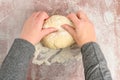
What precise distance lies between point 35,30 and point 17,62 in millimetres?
141

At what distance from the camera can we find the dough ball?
883 millimetres

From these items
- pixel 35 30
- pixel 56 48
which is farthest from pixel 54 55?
pixel 35 30

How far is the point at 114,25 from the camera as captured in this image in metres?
1.03

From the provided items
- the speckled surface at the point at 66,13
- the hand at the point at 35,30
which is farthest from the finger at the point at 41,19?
the speckled surface at the point at 66,13

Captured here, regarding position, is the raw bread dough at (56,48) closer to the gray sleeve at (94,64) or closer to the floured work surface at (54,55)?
the floured work surface at (54,55)

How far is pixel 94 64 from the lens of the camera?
0.77m

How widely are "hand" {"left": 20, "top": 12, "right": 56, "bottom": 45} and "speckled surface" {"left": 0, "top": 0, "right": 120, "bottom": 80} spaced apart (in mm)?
127

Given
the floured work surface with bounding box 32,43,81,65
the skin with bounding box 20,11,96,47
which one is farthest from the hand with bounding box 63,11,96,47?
the floured work surface with bounding box 32,43,81,65

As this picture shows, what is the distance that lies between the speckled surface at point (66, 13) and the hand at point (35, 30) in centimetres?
13

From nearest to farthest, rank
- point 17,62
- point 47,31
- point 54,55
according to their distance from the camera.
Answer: point 17,62 → point 47,31 → point 54,55

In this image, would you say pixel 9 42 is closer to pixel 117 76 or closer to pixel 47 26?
pixel 47 26

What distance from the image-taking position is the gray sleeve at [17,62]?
739 millimetres

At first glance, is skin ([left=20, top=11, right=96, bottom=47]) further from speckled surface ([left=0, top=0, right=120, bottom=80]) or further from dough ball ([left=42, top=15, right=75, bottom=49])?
speckled surface ([left=0, top=0, right=120, bottom=80])

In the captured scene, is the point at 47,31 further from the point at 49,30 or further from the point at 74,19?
the point at 74,19
